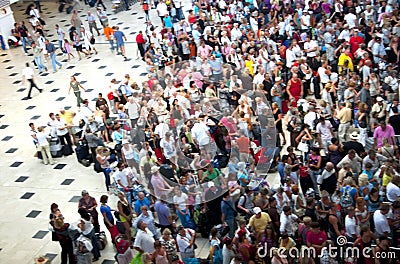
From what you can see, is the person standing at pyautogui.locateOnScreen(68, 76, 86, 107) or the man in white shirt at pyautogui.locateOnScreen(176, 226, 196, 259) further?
the person standing at pyautogui.locateOnScreen(68, 76, 86, 107)

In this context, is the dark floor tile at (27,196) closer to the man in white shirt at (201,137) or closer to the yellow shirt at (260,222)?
the man in white shirt at (201,137)

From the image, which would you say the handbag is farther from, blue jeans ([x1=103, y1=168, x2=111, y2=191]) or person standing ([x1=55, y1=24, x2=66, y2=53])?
person standing ([x1=55, y1=24, x2=66, y2=53])

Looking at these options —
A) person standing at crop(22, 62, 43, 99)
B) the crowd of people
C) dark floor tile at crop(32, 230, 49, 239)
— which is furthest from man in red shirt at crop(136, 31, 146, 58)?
dark floor tile at crop(32, 230, 49, 239)

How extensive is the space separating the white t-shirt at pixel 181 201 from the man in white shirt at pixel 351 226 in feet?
9.93

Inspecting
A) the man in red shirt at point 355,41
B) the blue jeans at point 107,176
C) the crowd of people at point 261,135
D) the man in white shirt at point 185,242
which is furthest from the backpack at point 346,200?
the man in red shirt at point 355,41

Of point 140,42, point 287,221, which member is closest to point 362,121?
point 287,221

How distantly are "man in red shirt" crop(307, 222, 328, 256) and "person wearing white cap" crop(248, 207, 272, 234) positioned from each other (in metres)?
0.94

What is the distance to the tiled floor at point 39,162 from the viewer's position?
12.9m

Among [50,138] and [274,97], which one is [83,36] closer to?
[50,138]

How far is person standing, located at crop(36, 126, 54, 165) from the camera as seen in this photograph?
1513 cm

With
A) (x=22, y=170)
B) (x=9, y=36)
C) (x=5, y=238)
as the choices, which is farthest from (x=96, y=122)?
(x=9, y=36)

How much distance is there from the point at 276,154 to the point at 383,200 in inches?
127

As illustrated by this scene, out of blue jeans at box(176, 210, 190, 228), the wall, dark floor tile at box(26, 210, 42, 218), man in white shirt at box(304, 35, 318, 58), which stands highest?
the wall

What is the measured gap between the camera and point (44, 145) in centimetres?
1529
